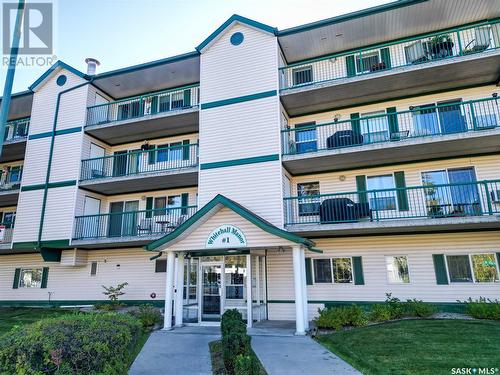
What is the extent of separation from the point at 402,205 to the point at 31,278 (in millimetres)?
20967

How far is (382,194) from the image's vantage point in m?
14.9

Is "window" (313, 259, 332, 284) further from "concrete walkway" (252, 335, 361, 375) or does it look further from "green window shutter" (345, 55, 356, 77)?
"green window shutter" (345, 55, 356, 77)

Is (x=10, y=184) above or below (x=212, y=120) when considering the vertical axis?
below

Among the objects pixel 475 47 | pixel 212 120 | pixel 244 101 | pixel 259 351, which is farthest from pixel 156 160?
pixel 475 47

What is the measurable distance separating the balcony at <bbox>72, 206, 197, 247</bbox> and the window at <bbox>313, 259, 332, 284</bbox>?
21.5 ft

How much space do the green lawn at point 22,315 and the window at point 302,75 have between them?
16035mm

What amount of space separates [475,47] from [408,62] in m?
2.73

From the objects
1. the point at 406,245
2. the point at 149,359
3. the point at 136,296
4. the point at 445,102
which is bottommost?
the point at 149,359

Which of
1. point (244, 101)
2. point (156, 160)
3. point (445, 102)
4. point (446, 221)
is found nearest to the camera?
point (446, 221)

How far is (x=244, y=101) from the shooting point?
53.3 ft

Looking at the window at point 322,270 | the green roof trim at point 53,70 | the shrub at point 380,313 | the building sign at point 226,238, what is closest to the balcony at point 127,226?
the building sign at point 226,238

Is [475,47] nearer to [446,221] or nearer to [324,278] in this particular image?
[446,221]

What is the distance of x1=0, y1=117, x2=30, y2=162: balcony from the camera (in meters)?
20.3

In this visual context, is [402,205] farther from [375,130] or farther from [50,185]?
[50,185]
